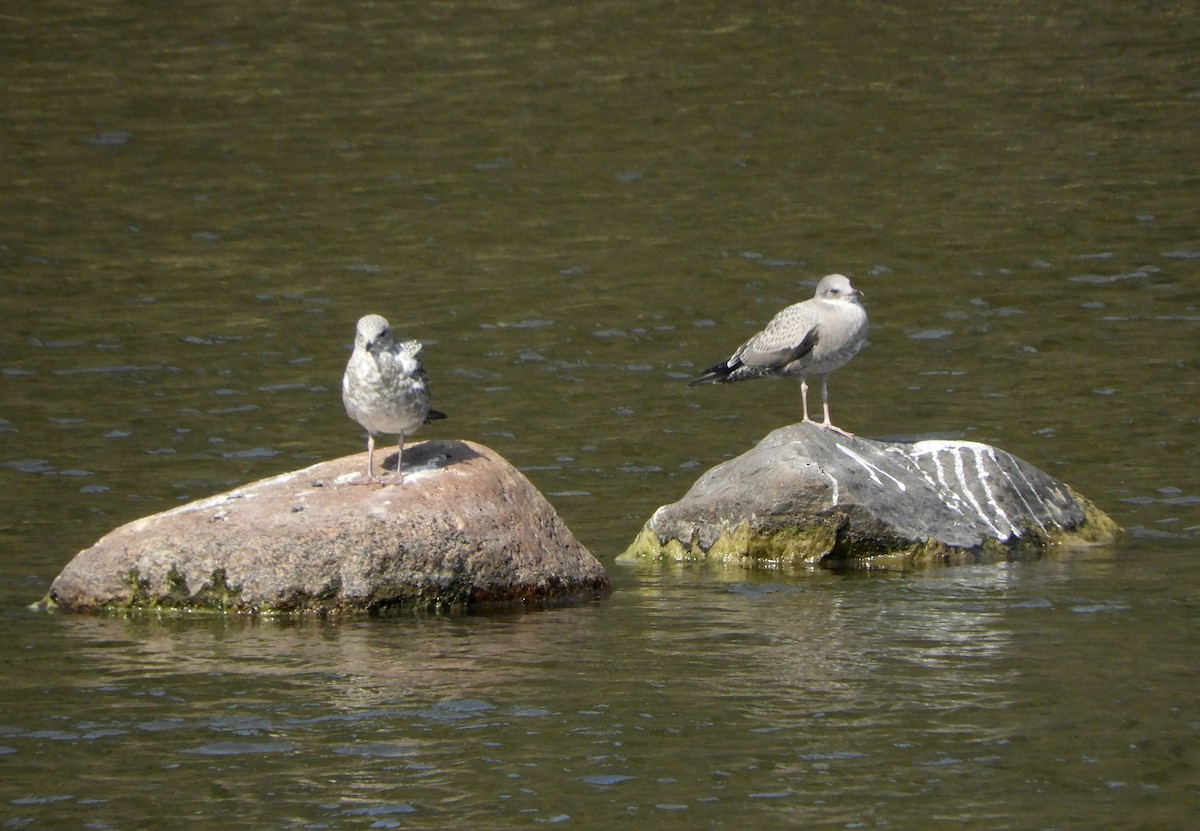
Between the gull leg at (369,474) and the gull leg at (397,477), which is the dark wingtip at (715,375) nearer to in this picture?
the gull leg at (397,477)

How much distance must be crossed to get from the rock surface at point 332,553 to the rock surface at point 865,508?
150 centimetres

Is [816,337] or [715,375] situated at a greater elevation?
[816,337]

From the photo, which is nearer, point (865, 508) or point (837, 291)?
point (865, 508)

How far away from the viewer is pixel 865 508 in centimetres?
1193

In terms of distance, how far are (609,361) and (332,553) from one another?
6.76 meters

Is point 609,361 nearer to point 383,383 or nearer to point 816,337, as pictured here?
point 816,337

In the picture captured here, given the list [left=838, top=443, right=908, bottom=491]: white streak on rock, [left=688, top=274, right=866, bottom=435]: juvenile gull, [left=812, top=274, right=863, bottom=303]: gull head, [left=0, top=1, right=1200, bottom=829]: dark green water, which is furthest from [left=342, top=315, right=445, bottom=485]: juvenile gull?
[left=812, top=274, right=863, bottom=303]: gull head

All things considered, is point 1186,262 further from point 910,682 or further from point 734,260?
point 910,682

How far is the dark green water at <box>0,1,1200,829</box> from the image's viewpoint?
8328mm

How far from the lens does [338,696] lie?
9180 millimetres

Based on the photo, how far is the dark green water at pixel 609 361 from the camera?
8.33 meters

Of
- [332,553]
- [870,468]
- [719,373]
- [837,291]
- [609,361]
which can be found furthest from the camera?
[609,361]

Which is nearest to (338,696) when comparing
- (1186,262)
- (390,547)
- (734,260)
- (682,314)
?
(390,547)

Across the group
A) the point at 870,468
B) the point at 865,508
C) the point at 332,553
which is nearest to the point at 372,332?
the point at 332,553
